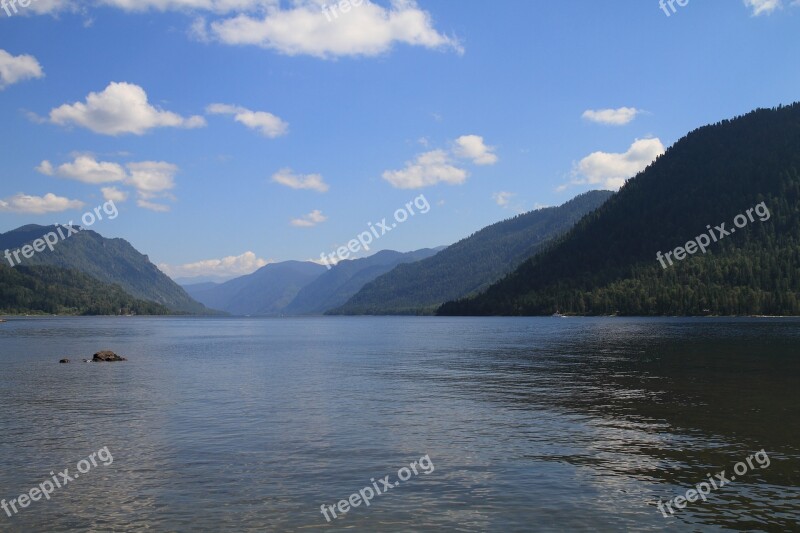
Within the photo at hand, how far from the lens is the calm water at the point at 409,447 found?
89.4 feet

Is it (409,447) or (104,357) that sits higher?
(104,357)

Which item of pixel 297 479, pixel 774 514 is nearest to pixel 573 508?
pixel 774 514

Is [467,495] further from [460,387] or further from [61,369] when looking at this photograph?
[61,369]

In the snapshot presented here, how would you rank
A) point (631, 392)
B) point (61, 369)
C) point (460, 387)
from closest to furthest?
point (631, 392) < point (460, 387) < point (61, 369)

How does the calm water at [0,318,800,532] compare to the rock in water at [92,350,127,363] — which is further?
the rock in water at [92,350,127,363]

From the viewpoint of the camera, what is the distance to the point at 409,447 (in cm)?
3984

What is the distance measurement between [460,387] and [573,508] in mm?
42120

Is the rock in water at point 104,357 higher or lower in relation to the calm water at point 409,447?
higher

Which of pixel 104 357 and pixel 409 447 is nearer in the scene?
pixel 409 447

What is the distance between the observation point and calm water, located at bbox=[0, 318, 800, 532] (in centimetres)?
2723

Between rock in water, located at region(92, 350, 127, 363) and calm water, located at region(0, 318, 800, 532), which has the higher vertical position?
A: rock in water, located at region(92, 350, 127, 363)

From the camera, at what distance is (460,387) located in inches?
2749

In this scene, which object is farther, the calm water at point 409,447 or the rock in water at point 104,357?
the rock in water at point 104,357

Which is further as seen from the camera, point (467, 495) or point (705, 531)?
point (467, 495)
